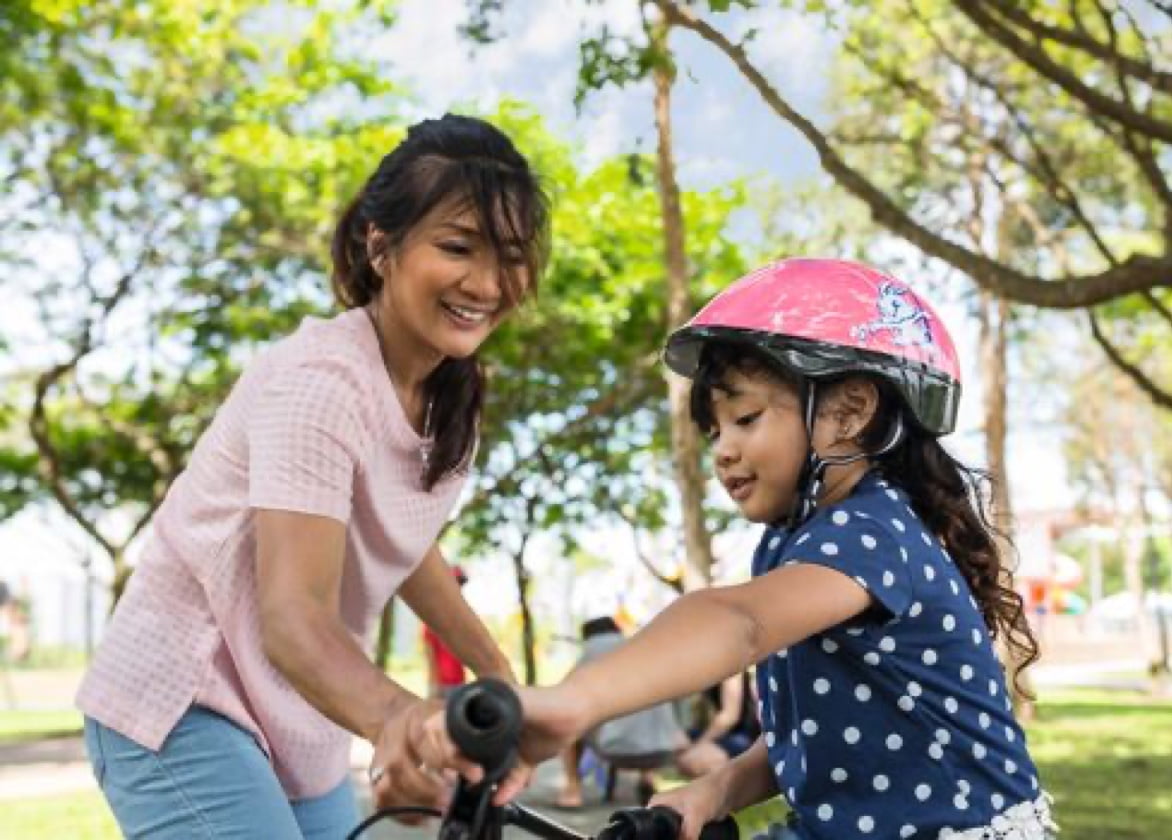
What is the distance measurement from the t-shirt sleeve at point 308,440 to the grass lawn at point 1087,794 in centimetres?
801

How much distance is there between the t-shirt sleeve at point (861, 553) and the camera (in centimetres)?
200

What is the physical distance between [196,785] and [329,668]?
0.52m

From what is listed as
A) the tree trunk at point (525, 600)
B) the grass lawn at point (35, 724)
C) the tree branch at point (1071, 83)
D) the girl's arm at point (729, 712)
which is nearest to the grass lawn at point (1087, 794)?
the girl's arm at point (729, 712)

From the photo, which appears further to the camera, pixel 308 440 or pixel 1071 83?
pixel 1071 83

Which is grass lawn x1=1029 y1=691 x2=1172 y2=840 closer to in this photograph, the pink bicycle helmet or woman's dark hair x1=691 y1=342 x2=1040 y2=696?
woman's dark hair x1=691 y1=342 x2=1040 y2=696

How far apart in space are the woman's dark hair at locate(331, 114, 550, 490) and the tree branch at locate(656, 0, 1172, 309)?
5.14 metres

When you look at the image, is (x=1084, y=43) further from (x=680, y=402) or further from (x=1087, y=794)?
(x=1087, y=794)

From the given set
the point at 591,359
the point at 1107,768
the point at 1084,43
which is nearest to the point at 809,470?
the point at 1084,43

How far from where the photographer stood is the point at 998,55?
1655cm

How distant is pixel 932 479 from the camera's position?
7.94 ft

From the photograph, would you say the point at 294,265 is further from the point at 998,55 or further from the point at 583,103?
the point at 583,103

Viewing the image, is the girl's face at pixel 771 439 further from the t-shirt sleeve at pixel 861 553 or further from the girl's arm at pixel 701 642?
the girl's arm at pixel 701 642

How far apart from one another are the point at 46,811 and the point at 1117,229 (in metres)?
13.5

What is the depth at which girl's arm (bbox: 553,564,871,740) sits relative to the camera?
5.10 ft
